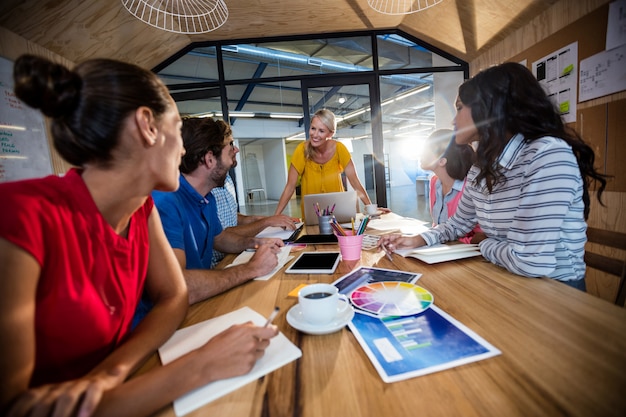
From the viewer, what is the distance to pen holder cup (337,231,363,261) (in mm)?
1198

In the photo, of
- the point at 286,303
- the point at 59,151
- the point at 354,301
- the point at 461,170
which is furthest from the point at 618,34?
the point at 59,151

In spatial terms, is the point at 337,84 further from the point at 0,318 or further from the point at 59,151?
the point at 0,318

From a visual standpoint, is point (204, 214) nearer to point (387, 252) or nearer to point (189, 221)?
point (189, 221)

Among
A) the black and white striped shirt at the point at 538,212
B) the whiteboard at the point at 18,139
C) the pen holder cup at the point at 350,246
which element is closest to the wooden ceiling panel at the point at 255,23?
the whiteboard at the point at 18,139

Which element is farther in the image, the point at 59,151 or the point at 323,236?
the point at 323,236

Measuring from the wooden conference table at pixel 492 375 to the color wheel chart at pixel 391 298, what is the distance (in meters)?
0.06

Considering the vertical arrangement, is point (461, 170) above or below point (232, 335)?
above

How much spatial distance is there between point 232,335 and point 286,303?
0.31 metres

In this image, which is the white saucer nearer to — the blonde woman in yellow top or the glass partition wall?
the blonde woman in yellow top

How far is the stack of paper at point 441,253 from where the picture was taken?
1.12 metres

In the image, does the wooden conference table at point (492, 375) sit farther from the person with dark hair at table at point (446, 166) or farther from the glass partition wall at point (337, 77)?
the glass partition wall at point (337, 77)

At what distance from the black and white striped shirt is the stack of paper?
3.2 inches

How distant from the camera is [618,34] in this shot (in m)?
2.09

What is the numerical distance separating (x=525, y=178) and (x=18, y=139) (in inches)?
148
